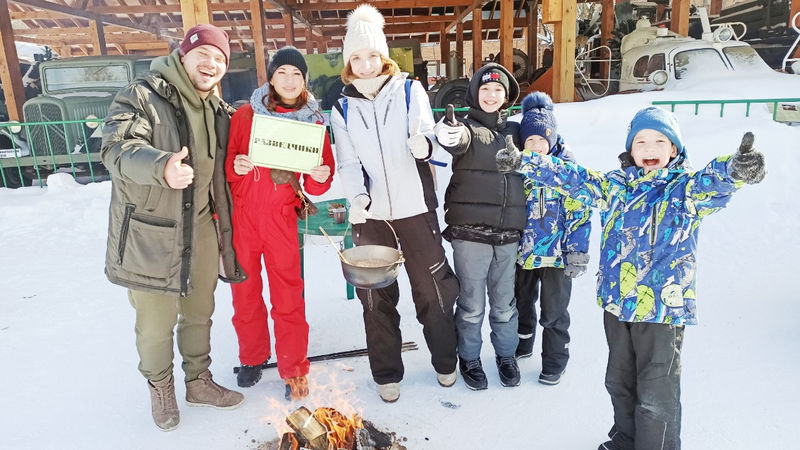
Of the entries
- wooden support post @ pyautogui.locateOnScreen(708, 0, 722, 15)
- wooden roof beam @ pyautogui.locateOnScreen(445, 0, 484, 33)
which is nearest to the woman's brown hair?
wooden roof beam @ pyautogui.locateOnScreen(445, 0, 484, 33)

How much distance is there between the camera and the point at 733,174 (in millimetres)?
1648

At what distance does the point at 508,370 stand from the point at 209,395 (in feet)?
5.51

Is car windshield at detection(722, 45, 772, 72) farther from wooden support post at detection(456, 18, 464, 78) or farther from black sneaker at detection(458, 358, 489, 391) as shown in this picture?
black sneaker at detection(458, 358, 489, 391)

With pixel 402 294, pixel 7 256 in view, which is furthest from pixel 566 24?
pixel 7 256

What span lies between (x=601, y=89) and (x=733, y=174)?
408 inches

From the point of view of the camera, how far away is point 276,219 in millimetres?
2635

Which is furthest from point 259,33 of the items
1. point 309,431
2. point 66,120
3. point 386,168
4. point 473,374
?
point 309,431

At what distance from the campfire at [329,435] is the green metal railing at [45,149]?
25.0 feet

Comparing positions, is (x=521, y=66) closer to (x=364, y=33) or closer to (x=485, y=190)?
(x=485, y=190)

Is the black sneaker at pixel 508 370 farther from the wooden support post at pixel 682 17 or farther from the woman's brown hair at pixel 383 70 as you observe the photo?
the wooden support post at pixel 682 17

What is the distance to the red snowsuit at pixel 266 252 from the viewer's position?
258cm

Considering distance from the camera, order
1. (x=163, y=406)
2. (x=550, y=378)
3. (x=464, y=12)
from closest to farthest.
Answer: (x=163, y=406) → (x=550, y=378) → (x=464, y=12)

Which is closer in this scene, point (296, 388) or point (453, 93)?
point (296, 388)

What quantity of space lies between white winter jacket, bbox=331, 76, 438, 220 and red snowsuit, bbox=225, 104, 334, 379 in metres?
0.17
